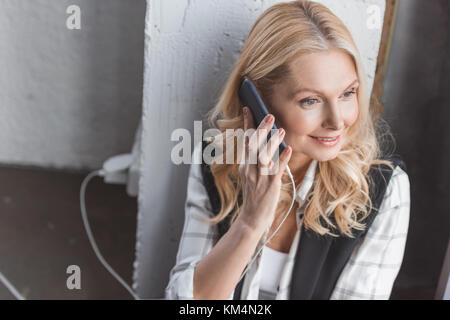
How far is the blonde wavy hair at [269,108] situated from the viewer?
66 cm

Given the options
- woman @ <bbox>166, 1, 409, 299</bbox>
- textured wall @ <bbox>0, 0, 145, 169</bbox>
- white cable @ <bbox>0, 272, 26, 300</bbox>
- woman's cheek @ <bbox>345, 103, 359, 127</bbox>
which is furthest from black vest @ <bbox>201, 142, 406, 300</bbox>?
textured wall @ <bbox>0, 0, 145, 169</bbox>

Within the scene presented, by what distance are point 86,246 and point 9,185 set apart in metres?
0.50

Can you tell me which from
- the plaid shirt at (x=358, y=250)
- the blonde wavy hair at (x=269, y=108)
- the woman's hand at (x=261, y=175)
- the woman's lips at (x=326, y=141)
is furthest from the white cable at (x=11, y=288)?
the woman's lips at (x=326, y=141)

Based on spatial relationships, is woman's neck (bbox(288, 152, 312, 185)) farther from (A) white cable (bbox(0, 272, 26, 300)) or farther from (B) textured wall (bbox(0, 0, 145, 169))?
(B) textured wall (bbox(0, 0, 145, 169))

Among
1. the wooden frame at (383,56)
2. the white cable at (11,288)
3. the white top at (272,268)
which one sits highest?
the wooden frame at (383,56)

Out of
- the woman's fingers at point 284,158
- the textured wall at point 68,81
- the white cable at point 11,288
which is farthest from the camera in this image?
the textured wall at point 68,81

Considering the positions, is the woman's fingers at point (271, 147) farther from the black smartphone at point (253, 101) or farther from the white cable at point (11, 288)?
the white cable at point (11, 288)

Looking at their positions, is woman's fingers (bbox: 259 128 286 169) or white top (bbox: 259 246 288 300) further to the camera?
white top (bbox: 259 246 288 300)

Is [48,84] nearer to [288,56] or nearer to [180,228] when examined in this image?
[180,228]

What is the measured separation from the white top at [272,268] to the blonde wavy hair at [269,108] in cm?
7

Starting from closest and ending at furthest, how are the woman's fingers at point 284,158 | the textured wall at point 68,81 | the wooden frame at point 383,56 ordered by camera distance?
the woman's fingers at point 284,158, the wooden frame at point 383,56, the textured wall at point 68,81

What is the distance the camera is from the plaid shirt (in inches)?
30.8

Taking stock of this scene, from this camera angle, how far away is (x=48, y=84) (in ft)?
5.43
